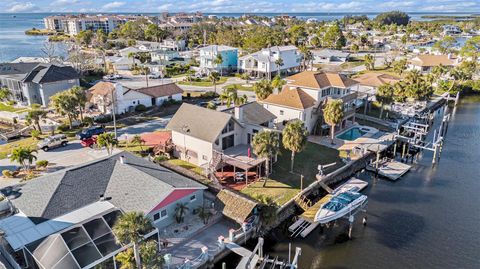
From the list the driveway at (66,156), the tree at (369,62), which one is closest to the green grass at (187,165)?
the driveway at (66,156)

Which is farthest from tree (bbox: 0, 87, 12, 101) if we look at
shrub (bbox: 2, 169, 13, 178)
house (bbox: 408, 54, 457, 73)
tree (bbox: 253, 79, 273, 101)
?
house (bbox: 408, 54, 457, 73)

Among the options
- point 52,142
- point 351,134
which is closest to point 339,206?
point 351,134

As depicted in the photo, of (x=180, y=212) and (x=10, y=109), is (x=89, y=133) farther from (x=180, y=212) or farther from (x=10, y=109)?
(x=10, y=109)

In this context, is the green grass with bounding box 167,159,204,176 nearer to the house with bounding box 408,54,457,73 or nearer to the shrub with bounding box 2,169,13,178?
the shrub with bounding box 2,169,13,178

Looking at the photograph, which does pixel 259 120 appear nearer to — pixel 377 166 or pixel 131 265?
pixel 377 166

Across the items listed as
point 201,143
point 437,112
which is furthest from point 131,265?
point 437,112

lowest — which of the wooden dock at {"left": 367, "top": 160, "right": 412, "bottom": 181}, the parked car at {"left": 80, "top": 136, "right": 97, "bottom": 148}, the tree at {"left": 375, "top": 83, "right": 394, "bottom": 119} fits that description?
the wooden dock at {"left": 367, "top": 160, "right": 412, "bottom": 181}
